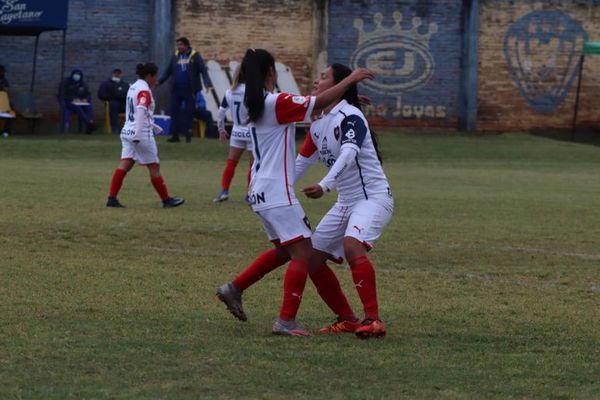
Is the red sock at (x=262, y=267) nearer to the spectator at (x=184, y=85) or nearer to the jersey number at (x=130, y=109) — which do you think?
the jersey number at (x=130, y=109)

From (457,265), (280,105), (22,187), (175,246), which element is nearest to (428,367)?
(280,105)

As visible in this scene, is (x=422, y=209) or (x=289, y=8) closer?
(x=422, y=209)

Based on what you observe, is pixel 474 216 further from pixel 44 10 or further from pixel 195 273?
pixel 44 10

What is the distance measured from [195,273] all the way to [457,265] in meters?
2.51

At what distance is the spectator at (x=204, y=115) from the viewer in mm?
32513

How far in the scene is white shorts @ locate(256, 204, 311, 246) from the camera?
7863 mm

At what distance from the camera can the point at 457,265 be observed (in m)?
12.0

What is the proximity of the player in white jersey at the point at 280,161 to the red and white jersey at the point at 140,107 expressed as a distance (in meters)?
8.57

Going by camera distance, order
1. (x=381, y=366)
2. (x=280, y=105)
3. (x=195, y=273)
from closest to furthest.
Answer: (x=381, y=366) < (x=280, y=105) < (x=195, y=273)

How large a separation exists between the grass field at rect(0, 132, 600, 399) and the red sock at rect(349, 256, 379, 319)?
0.22 m

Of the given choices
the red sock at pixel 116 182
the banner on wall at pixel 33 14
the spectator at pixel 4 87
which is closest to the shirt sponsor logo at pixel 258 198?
the red sock at pixel 116 182

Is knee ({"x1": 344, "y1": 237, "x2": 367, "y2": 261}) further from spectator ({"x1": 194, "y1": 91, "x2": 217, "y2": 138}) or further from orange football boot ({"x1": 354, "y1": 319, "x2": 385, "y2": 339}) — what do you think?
spectator ({"x1": 194, "y1": 91, "x2": 217, "y2": 138})

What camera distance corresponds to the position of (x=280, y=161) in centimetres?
791

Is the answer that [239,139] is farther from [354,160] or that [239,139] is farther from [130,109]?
[354,160]
